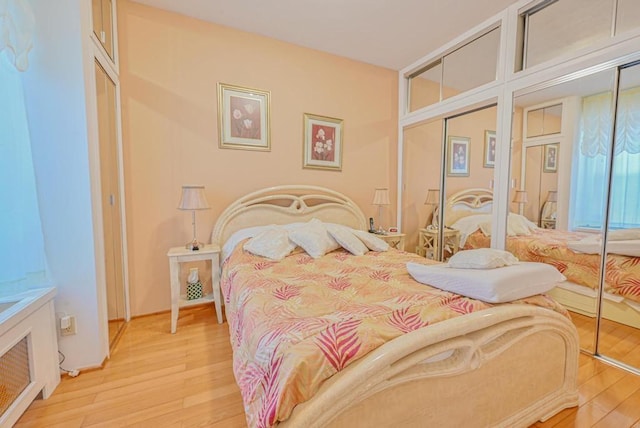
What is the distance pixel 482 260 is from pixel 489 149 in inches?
69.4

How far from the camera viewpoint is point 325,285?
164 cm

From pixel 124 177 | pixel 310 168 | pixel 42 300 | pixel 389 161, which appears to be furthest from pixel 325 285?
pixel 389 161

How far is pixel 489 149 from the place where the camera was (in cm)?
278

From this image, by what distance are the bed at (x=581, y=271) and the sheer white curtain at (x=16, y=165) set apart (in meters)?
3.51

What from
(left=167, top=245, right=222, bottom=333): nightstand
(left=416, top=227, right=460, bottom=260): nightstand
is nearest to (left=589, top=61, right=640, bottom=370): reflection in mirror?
(left=416, top=227, right=460, bottom=260): nightstand

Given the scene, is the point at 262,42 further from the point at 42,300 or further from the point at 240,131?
the point at 42,300

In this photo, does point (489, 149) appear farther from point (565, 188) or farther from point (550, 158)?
point (565, 188)

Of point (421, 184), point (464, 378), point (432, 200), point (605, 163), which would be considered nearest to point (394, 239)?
point (432, 200)

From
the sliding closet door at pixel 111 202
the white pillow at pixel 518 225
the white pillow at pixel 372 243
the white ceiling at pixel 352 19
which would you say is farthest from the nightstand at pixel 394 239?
the sliding closet door at pixel 111 202

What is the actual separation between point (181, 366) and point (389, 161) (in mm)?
3234

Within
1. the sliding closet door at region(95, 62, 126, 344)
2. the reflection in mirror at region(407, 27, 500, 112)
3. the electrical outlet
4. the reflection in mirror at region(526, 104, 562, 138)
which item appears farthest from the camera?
the reflection in mirror at region(407, 27, 500, 112)

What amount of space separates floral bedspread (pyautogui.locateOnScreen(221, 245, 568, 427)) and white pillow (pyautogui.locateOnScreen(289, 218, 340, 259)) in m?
0.31

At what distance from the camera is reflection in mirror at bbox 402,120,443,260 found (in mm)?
3436

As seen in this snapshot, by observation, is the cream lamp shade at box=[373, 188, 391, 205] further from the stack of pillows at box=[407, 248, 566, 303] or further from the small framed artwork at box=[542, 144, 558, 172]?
the stack of pillows at box=[407, 248, 566, 303]
